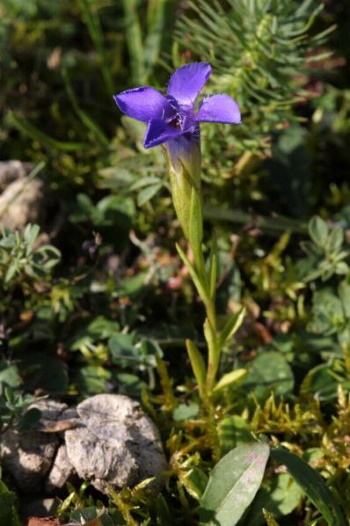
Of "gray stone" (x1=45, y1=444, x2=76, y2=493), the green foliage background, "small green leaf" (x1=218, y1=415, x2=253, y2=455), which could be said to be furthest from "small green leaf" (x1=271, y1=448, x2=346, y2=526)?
"gray stone" (x1=45, y1=444, x2=76, y2=493)

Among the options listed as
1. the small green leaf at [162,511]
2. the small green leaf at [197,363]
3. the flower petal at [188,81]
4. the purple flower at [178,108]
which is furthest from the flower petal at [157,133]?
the small green leaf at [162,511]

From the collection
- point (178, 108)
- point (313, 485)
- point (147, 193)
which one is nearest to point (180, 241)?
point (147, 193)

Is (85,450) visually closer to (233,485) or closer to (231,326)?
(233,485)

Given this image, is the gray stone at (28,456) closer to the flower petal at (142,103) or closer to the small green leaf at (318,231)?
the flower petal at (142,103)

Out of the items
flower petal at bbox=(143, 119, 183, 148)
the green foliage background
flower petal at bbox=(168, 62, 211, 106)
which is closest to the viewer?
flower petal at bbox=(143, 119, 183, 148)

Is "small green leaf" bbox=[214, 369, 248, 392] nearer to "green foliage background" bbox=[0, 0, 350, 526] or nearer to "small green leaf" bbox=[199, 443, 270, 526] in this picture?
"green foliage background" bbox=[0, 0, 350, 526]

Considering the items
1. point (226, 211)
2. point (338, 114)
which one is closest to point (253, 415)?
point (226, 211)

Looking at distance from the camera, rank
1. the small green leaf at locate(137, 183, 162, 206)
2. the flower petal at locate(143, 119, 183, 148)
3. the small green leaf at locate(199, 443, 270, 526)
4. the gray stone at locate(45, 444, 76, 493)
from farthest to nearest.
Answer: the small green leaf at locate(137, 183, 162, 206), the gray stone at locate(45, 444, 76, 493), the small green leaf at locate(199, 443, 270, 526), the flower petal at locate(143, 119, 183, 148)
